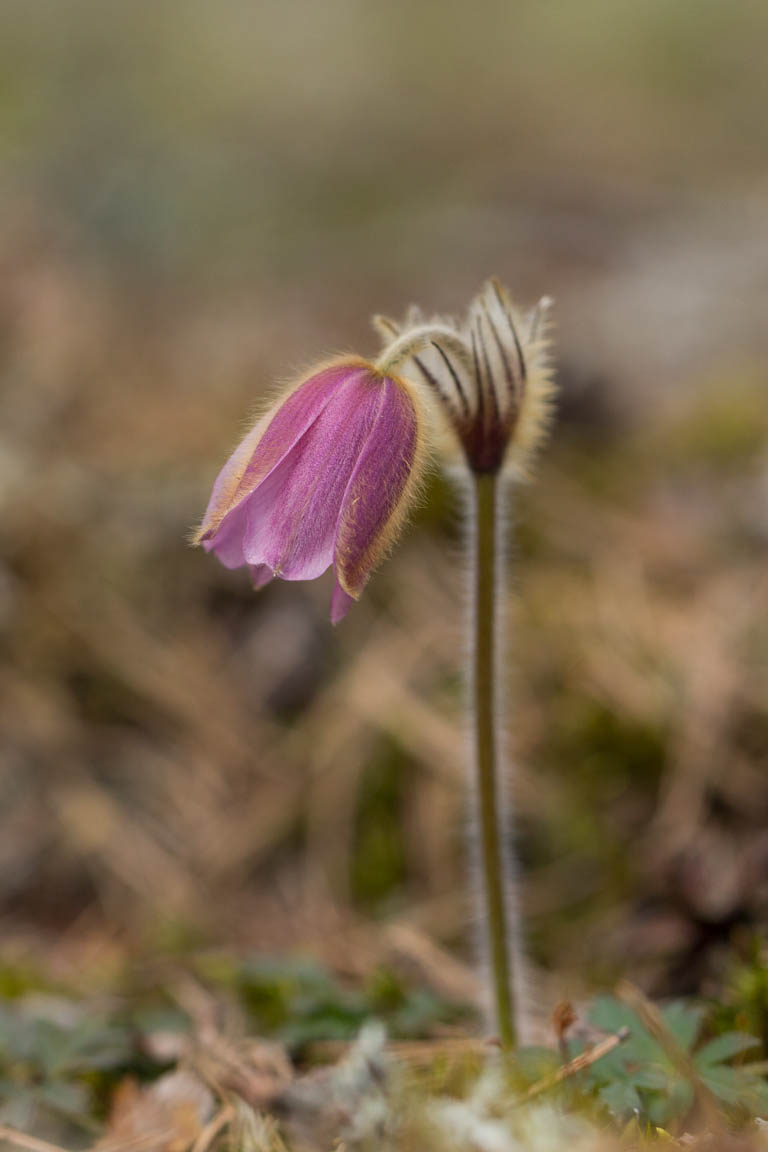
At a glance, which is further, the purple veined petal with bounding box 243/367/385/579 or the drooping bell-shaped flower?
the drooping bell-shaped flower

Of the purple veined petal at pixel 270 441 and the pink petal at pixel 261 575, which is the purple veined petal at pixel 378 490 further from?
the pink petal at pixel 261 575

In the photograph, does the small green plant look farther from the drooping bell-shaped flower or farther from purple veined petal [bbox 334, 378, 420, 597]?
the drooping bell-shaped flower

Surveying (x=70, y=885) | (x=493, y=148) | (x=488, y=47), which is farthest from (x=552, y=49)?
(x=70, y=885)

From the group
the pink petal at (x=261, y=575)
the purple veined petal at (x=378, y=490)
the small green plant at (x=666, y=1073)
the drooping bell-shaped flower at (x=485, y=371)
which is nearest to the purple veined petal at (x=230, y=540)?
the pink petal at (x=261, y=575)

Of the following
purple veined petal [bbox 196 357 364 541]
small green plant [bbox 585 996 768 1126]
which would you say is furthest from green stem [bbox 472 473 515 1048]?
purple veined petal [bbox 196 357 364 541]

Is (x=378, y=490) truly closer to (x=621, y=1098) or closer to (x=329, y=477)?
(x=329, y=477)

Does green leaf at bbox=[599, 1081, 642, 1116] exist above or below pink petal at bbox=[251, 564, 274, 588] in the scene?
below

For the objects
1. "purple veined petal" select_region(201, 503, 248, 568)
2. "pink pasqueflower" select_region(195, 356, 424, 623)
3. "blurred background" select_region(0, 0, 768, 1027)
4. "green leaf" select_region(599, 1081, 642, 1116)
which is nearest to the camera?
"green leaf" select_region(599, 1081, 642, 1116)
